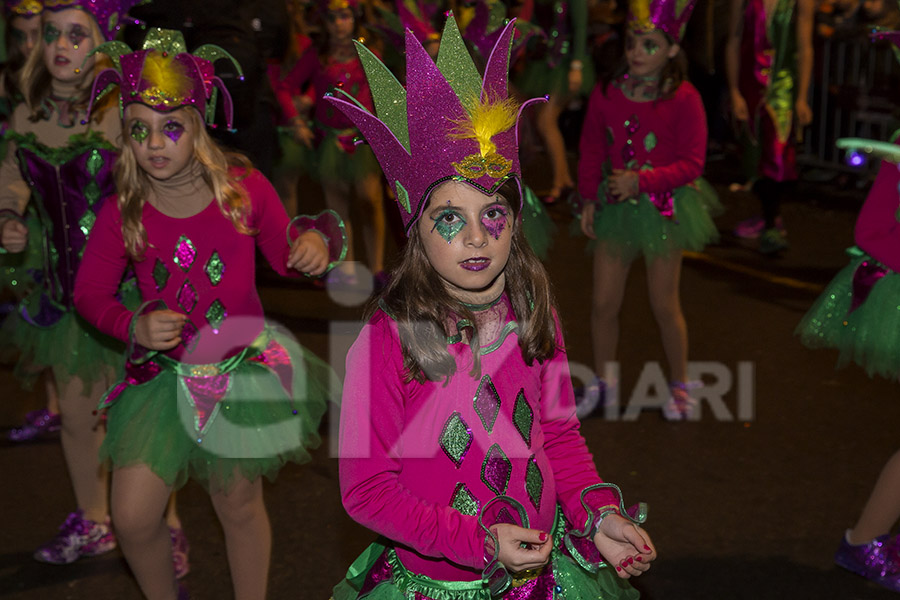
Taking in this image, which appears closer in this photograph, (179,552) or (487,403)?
(487,403)

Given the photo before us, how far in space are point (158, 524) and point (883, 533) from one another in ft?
8.09

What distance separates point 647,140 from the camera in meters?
5.23

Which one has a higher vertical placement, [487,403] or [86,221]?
[86,221]

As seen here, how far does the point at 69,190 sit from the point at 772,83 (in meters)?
5.65

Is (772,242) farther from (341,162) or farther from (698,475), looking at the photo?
(698,475)

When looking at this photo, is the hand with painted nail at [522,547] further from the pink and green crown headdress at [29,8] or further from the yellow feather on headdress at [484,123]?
the pink and green crown headdress at [29,8]

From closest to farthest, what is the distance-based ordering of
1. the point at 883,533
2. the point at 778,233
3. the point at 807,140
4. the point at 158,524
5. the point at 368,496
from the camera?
the point at 368,496 < the point at 158,524 < the point at 883,533 < the point at 778,233 < the point at 807,140

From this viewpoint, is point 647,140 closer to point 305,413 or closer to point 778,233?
point 305,413

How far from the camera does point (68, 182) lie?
4152 millimetres

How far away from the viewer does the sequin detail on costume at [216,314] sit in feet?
11.6

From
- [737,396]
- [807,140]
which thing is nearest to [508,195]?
[737,396]

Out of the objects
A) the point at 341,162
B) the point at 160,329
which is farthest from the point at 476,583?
the point at 341,162

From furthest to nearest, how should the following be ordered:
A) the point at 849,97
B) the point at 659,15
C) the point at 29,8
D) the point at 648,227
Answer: the point at 849,97 → the point at 648,227 → the point at 659,15 → the point at 29,8

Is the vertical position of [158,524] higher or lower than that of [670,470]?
higher
